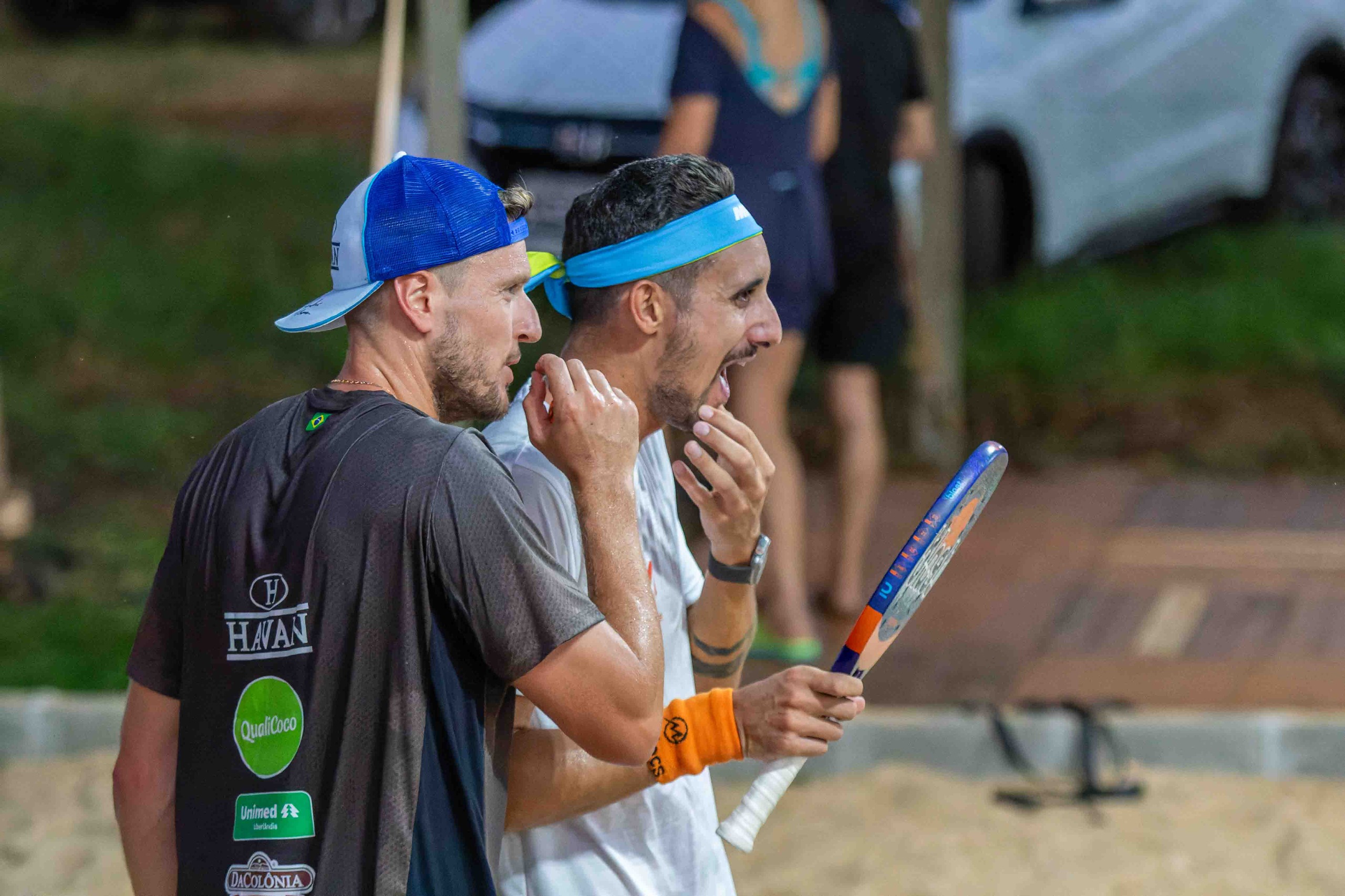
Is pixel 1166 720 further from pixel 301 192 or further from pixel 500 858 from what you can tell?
pixel 301 192

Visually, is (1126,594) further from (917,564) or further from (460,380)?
(460,380)

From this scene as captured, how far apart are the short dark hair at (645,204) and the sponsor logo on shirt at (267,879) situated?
875 millimetres

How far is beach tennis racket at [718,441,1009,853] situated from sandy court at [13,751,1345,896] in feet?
6.89

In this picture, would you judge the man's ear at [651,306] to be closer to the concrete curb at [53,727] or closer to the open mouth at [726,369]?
the open mouth at [726,369]

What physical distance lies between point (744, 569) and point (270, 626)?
0.76 meters

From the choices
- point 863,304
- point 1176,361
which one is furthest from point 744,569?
point 1176,361

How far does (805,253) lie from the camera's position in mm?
4969

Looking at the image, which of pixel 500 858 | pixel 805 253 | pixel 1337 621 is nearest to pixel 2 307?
pixel 805 253

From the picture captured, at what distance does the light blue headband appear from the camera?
7.59 ft

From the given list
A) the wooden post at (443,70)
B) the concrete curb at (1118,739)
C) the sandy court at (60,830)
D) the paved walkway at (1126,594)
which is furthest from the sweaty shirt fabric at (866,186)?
the sandy court at (60,830)

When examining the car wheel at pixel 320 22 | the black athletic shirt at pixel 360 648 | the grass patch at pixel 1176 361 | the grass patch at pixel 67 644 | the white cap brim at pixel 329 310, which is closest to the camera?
the black athletic shirt at pixel 360 648

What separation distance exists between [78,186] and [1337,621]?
39.1 ft

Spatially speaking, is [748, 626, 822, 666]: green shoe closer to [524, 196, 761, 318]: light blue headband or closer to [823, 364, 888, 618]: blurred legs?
[823, 364, 888, 618]: blurred legs

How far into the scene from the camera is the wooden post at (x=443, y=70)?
4348mm
